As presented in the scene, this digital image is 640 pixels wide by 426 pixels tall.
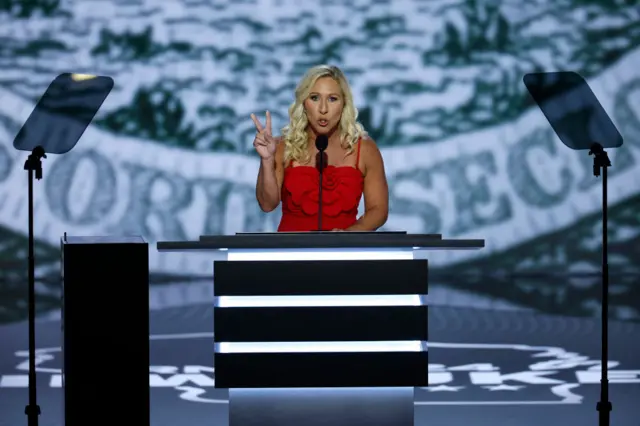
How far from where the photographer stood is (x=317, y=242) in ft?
8.05

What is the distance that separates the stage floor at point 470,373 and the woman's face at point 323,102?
943mm

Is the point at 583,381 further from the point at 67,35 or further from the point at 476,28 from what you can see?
the point at 67,35

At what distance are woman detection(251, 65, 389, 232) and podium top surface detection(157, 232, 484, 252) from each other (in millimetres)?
647

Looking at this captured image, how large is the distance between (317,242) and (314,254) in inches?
2.1

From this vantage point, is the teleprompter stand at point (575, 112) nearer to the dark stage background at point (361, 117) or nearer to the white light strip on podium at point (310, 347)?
the white light strip on podium at point (310, 347)

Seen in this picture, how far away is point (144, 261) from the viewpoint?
2.57m

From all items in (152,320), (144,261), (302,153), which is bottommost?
(152,320)

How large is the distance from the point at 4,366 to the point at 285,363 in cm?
246

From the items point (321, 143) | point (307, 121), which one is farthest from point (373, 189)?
point (321, 143)

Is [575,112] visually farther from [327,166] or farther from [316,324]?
[316,324]

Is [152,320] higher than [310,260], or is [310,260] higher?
[310,260]

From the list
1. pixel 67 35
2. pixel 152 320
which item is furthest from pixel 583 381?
pixel 67 35

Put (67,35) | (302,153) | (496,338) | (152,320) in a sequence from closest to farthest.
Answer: (302,153) < (496,338) < (152,320) < (67,35)

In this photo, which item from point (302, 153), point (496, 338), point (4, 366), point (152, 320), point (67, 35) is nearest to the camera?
point (302, 153)
